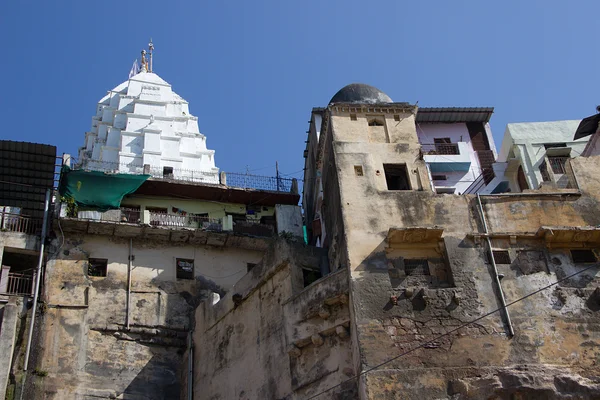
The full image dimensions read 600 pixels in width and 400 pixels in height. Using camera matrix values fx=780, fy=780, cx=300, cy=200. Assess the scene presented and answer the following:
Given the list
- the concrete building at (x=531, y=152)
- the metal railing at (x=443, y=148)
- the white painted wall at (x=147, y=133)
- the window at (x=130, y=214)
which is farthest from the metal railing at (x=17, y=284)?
the concrete building at (x=531, y=152)

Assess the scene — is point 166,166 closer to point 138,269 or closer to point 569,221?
point 138,269

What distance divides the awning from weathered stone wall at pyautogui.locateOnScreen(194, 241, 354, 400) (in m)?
13.0

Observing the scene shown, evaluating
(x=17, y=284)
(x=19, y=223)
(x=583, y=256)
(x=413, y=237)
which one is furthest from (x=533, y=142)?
(x=17, y=284)

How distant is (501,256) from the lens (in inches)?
835

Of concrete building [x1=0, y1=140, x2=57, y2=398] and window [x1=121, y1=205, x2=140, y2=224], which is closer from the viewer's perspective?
concrete building [x1=0, y1=140, x2=57, y2=398]

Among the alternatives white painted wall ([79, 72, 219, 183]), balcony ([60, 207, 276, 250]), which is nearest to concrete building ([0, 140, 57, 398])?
balcony ([60, 207, 276, 250])

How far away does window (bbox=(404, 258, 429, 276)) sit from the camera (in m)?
21.1

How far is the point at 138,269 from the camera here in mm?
28109

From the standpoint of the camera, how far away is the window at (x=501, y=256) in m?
21.1

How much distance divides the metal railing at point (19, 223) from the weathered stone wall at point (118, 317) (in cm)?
97

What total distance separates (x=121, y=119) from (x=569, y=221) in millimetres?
24001

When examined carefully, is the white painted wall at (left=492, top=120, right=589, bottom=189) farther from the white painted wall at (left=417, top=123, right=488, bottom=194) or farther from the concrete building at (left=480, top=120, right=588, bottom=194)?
the white painted wall at (left=417, top=123, right=488, bottom=194)

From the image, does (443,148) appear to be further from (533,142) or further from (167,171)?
(167,171)

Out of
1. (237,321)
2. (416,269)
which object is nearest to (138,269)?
(237,321)
